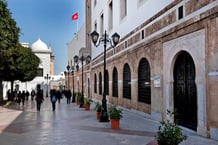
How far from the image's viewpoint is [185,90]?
9.62 m

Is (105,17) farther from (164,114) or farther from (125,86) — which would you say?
(164,114)

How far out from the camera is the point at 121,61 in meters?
18.1

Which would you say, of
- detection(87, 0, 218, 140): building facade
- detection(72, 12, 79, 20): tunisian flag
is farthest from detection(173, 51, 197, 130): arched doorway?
detection(72, 12, 79, 20): tunisian flag

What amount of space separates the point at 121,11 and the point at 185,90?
10.5 meters

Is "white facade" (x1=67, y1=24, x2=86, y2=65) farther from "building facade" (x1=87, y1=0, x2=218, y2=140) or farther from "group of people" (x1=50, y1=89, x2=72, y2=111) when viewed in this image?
"building facade" (x1=87, y1=0, x2=218, y2=140)

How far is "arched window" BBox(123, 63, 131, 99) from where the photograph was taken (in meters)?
16.6

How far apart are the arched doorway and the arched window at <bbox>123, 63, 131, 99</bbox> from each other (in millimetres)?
6217

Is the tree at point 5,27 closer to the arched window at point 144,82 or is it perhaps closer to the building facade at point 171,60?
the building facade at point 171,60

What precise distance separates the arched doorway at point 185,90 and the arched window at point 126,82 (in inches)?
245

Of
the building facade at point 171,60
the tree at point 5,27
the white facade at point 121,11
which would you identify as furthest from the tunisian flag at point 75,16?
the tree at point 5,27

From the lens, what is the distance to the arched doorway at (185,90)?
904cm

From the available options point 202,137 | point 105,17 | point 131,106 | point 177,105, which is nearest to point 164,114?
point 177,105

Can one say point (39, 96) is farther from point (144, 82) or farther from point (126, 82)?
point (144, 82)

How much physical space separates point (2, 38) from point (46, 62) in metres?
40.2
